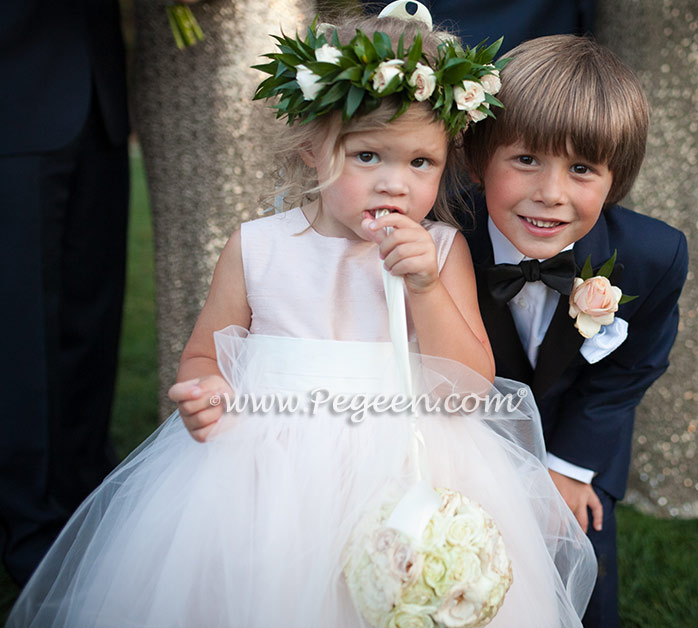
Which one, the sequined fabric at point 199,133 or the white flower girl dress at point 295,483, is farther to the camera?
the sequined fabric at point 199,133

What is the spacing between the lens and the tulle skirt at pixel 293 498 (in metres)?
1.54

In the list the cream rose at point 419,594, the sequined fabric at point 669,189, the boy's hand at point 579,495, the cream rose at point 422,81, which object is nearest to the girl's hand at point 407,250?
the cream rose at point 422,81

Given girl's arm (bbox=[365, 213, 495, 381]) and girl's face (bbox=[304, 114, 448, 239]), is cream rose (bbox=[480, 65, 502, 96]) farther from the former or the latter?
girl's arm (bbox=[365, 213, 495, 381])

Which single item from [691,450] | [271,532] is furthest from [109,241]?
[691,450]

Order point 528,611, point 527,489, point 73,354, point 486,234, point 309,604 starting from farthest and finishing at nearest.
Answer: point 73,354 → point 486,234 → point 527,489 → point 528,611 → point 309,604

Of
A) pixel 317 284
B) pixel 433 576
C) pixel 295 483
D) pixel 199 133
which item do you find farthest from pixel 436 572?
pixel 199 133

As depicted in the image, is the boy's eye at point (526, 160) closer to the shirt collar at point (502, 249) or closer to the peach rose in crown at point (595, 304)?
the shirt collar at point (502, 249)

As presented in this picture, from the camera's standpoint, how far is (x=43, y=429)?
265cm

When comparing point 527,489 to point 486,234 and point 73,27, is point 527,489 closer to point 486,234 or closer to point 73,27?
point 486,234

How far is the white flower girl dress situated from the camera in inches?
60.8

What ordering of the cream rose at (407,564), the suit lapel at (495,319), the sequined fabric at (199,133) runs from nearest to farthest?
the cream rose at (407,564), the suit lapel at (495,319), the sequined fabric at (199,133)

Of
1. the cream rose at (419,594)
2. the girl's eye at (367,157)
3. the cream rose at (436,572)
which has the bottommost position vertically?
the cream rose at (419,594)

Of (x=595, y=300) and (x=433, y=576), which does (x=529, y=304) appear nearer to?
(x=595, y=300)

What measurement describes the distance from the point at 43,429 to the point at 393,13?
184 centimetres
